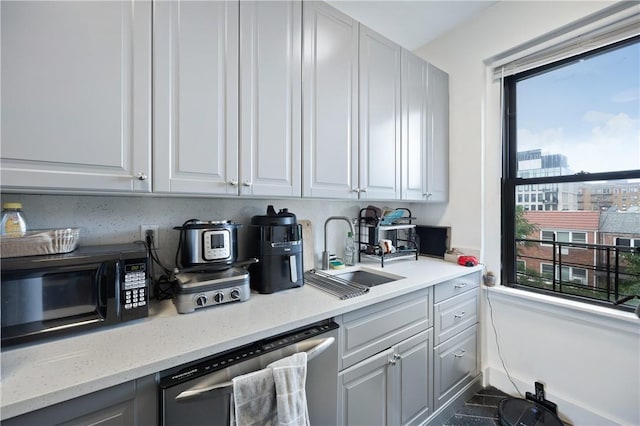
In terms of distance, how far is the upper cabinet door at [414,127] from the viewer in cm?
194

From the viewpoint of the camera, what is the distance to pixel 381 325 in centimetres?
133

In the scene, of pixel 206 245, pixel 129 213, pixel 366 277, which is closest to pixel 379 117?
pixel 366 277

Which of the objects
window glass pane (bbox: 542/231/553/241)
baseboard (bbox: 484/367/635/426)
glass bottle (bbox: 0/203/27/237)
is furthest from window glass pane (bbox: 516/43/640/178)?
glass bottle (bbox: 0/203/27/237)

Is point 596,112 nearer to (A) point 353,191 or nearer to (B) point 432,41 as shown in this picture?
(B) point 432,41

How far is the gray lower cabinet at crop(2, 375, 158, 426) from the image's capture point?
645 mm

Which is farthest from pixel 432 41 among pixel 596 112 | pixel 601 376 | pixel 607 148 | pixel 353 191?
pixel 601 376

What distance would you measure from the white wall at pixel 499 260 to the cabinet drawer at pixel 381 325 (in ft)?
2.96

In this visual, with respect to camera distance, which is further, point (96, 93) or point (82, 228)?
point (82, 228)

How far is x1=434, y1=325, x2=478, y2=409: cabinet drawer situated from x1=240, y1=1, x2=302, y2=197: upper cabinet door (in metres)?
1.37

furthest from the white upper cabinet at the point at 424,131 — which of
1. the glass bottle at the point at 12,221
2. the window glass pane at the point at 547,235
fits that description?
the glass bottle at the point at 12,221

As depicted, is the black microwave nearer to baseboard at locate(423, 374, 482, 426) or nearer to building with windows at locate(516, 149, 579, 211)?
baseboard at locate(423, 374, 482, 426)

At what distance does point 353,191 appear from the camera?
5.45 ft

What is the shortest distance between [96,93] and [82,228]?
23.3 inches

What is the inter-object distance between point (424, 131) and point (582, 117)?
3.12 ft
